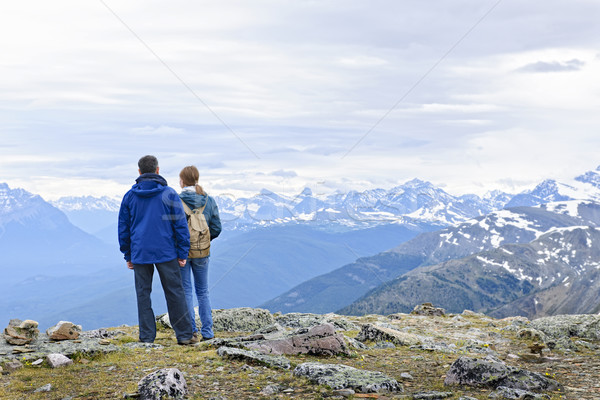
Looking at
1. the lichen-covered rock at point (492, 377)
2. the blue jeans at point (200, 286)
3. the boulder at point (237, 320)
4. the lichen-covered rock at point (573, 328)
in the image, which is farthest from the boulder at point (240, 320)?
the lichen-covered rock at point (492, 377)

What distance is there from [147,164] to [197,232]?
2.54 m

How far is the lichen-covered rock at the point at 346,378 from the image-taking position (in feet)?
34.9

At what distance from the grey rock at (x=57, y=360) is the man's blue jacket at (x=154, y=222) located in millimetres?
3159

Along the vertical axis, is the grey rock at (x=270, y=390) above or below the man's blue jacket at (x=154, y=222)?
below

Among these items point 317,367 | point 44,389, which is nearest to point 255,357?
point 317,367

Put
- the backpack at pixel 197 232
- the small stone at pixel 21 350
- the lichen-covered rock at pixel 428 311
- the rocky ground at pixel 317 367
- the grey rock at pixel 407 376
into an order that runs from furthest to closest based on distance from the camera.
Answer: the lichen-covered rock at pixel 428 311 < the backpack at pixel 197 232 < the small stone at pixel 21 350 < the grey rock at pixel 407 376 < the rocky ground at pixel 317 367

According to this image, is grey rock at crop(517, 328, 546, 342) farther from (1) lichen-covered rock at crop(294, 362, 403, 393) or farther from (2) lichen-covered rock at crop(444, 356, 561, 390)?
(1) lichen-covered rock at crop(294, 362, 403, 393)

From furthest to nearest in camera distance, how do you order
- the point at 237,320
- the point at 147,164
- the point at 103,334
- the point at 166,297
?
the point at 237,320 → the point at 103,334 → the point at 166,297 → the point at 147,164

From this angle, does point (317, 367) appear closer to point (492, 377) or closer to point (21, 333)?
point (492, 377)

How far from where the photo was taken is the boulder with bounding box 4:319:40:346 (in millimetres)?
16969

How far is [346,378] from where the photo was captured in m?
11.1

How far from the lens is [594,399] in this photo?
34.0 ft

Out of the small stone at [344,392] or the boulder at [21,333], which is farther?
the boulder at [21,333]

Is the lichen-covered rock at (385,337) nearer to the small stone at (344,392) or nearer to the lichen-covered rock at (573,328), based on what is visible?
the lichen-covered rock at (573,328)
